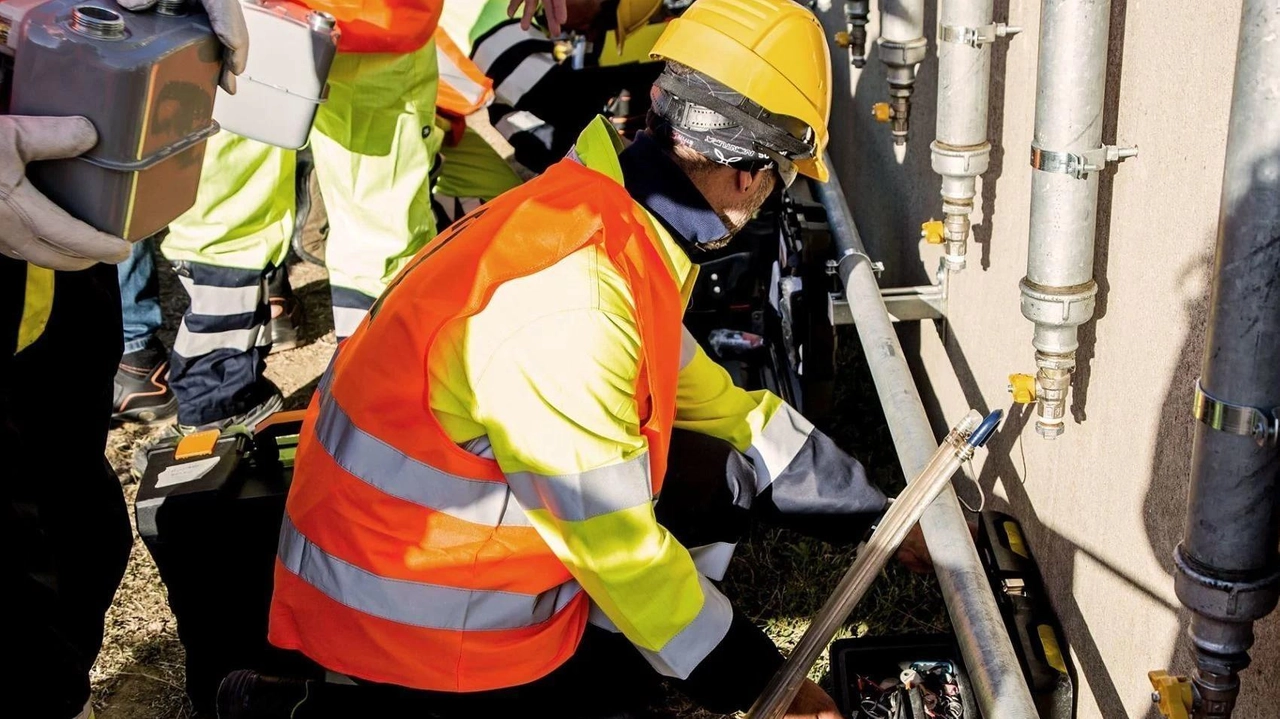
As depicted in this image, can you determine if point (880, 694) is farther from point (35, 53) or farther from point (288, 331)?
point (288, 331)

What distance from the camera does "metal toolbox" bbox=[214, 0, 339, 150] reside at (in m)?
3.27

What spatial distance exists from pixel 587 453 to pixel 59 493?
1174mm

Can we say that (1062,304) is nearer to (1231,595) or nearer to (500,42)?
(1231,595)

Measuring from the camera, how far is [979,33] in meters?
2.57

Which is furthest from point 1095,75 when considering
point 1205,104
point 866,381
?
point 866,381

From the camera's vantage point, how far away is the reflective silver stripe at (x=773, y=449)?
103 inches

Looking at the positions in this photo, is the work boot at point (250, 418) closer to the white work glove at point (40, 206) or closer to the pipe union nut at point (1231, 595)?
the white work glove at point (40, 206)

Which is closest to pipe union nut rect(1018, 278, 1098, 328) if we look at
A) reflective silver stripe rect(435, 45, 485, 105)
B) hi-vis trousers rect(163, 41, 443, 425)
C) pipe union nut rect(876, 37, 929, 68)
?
pipe union nut rect(876, 37, 929, 68)

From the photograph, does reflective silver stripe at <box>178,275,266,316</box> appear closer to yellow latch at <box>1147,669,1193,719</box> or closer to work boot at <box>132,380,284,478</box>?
work boot at <box>132,380,284,478</box>

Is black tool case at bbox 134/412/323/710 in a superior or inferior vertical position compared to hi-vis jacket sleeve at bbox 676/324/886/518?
inferior

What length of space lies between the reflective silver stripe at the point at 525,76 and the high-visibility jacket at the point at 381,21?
1.26 meters

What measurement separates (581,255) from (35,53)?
33.1 inches

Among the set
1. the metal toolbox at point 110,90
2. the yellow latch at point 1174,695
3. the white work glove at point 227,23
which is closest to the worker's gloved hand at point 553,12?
the white work glove at point 227,23

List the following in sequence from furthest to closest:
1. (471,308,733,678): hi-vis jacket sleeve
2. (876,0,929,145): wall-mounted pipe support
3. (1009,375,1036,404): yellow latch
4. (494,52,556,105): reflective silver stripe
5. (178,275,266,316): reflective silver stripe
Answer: (494,52,556,105): reflective silver stripe → (178,275,266,316): reflective silver stripe → (876,0,929,145): wall-mounted pipe support → (1009,375,1036,404): yellow latch → (471,308,733,678): hi-vis jacket sleeve
